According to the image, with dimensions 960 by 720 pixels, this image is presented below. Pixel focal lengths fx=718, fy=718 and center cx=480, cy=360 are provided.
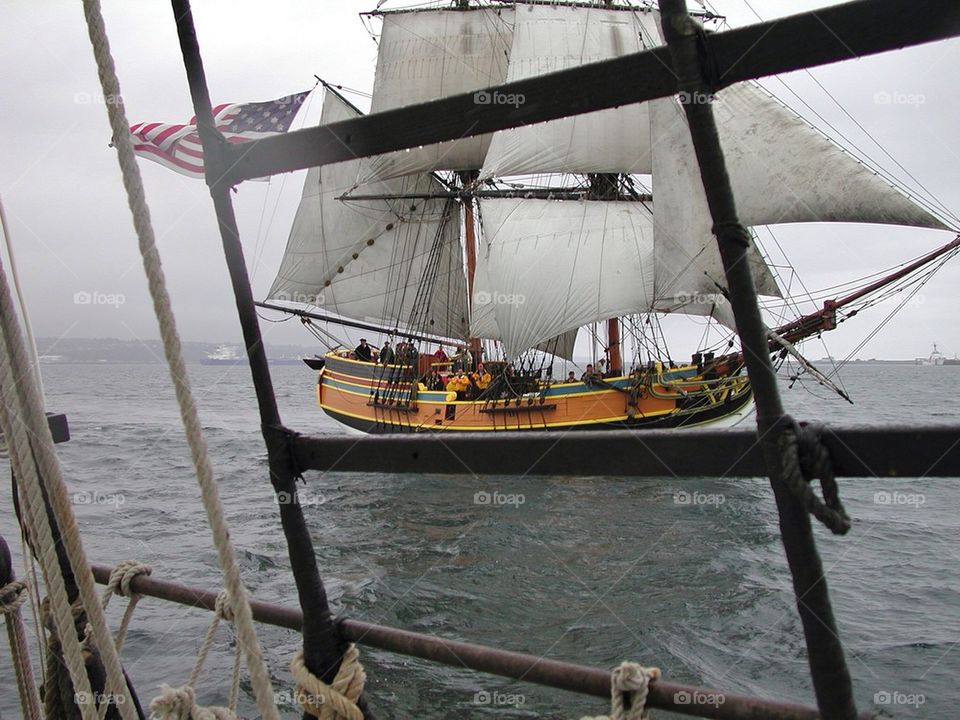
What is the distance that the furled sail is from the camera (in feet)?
107

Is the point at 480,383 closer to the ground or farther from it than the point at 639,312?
closer to the ground

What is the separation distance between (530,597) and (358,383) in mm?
19789

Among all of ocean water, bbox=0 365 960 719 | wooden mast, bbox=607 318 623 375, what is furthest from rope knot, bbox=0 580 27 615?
wooden mast, bbox=607 318 623 375

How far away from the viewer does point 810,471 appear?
47.0 inches

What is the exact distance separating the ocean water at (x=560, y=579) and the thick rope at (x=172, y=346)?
4.69 meters

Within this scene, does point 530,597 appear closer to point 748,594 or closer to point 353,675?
point 748,594

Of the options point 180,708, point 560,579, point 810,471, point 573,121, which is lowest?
point 560,579

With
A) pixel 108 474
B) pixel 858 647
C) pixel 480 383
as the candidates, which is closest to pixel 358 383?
pixel 480 383

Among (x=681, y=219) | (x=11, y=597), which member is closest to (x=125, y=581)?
(x=11, y=597)

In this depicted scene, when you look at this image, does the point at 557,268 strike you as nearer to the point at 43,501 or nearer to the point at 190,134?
the point at 190,134

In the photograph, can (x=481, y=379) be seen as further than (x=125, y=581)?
Yes

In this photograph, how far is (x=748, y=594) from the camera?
34.9ft

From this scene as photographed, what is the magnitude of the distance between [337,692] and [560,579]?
9820mm

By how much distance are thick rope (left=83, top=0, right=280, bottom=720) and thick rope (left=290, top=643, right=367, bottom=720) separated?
210 millimetres
